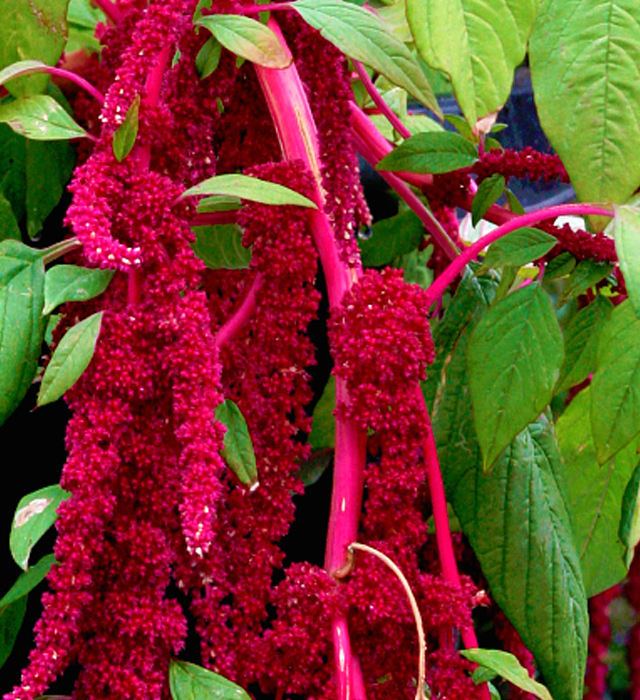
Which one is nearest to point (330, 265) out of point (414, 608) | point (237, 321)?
point (237, 321)

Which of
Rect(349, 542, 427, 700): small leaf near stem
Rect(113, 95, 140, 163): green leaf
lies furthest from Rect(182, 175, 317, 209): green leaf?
Rect(349, 542, 427, 700): small leaf near stem

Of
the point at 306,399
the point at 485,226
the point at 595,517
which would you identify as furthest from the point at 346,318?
the point at 485,226

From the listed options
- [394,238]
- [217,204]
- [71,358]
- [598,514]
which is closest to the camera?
[71,358]

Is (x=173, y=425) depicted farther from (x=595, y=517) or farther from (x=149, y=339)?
(x=595, y=517)

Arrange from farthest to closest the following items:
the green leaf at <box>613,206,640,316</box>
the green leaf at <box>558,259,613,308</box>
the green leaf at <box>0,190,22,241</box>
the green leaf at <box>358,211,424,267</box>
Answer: the green leaf at <box>358,211,424,267</box>
the green leaf at <box>0,190,22,241</box>
the green leaf at <box>558,259,613,308</box>
the green leaf at <box>613,206,640,316</box>

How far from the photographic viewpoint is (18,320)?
44cm

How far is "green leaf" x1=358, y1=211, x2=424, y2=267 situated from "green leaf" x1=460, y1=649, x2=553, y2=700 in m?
0.35

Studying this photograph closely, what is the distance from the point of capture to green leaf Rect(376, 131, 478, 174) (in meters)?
0.49

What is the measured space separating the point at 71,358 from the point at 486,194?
0.25 metres

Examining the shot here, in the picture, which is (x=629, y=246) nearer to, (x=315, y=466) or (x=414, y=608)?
(x=414, y=608)

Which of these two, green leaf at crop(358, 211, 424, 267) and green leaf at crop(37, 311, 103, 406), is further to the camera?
green leaf at crop(358, 211, 424, 267)

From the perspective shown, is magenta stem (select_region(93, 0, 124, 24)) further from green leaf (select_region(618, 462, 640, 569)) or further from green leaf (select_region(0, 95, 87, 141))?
green leaf (select_region(618, 462, 640, 569))

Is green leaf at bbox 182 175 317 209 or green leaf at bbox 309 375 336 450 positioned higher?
green leaf at bbox 182 175 317 209

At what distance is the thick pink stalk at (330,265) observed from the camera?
42cm
